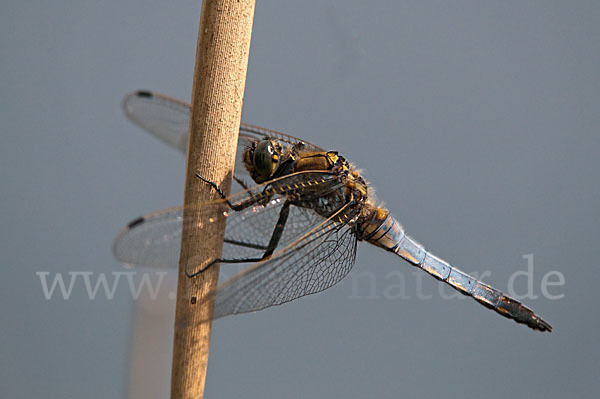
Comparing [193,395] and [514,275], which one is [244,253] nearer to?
[193,395]

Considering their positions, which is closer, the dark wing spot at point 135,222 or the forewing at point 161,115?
the dark wing spot at point 135,222

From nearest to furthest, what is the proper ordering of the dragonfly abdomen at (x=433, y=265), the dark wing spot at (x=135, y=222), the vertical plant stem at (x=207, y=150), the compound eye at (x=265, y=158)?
the vertical plant stem at (x=207, y=150), the dark wing spot at (x=135, y=222), the compound eye at (x=265, y=158), the dragonfly abdomen at (x=433, y=265)

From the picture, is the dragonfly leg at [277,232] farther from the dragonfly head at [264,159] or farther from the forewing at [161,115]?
the forewing at [161,115]

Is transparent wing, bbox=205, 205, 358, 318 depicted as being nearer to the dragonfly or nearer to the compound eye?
Result: the dragonfly

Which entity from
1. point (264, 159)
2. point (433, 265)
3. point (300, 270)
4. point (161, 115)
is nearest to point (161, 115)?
point (161, 115)

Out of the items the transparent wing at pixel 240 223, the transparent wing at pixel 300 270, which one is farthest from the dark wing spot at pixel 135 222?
the transparent wing at pixel 300 270

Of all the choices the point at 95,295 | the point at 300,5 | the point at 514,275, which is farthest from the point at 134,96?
the point at 514,275

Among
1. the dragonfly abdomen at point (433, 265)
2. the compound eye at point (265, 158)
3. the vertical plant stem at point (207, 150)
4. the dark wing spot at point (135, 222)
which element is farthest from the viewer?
the dragonfly abdomen at point (433, 265)
